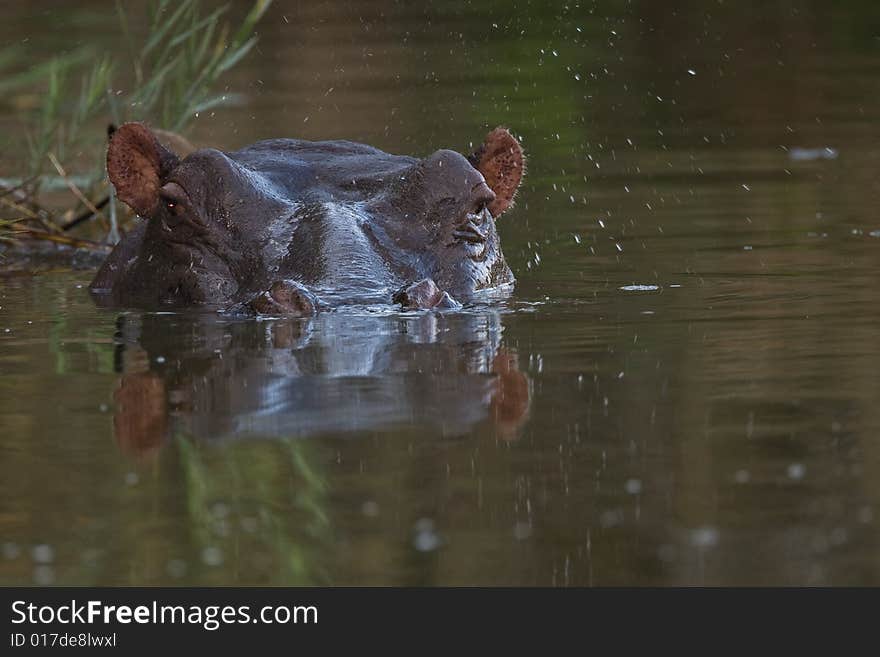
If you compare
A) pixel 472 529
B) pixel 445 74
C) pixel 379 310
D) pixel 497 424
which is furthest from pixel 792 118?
pixel 472 529

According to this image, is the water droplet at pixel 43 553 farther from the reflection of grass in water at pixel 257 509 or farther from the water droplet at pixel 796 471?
the water droplet at pixel 796 471

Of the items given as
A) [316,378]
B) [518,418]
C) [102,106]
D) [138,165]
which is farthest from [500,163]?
[518,418]

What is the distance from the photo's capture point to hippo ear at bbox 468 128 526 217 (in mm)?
8617

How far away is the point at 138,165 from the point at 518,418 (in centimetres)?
345

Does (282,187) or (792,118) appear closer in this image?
(282,187)

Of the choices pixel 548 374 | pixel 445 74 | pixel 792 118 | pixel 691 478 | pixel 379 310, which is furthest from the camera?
pixel 445 74

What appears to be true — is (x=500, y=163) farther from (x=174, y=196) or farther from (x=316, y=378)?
(x=316, y=378)

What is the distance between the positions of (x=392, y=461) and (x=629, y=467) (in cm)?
58

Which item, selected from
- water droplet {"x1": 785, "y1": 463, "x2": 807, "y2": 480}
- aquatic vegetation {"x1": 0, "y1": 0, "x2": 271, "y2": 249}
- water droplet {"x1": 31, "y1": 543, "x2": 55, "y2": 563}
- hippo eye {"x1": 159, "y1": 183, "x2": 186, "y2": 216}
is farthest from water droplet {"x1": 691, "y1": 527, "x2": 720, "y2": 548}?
aquatic vegetation {"x1": 0, "y1": 0, "x2": 271, "y2": 249}

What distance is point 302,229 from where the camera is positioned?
7.48 meters

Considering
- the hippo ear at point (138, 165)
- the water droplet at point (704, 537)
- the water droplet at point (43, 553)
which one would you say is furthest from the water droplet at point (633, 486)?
the hippo ear at point (138, 165)

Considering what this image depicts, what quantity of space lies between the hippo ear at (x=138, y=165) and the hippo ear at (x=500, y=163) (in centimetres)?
136
